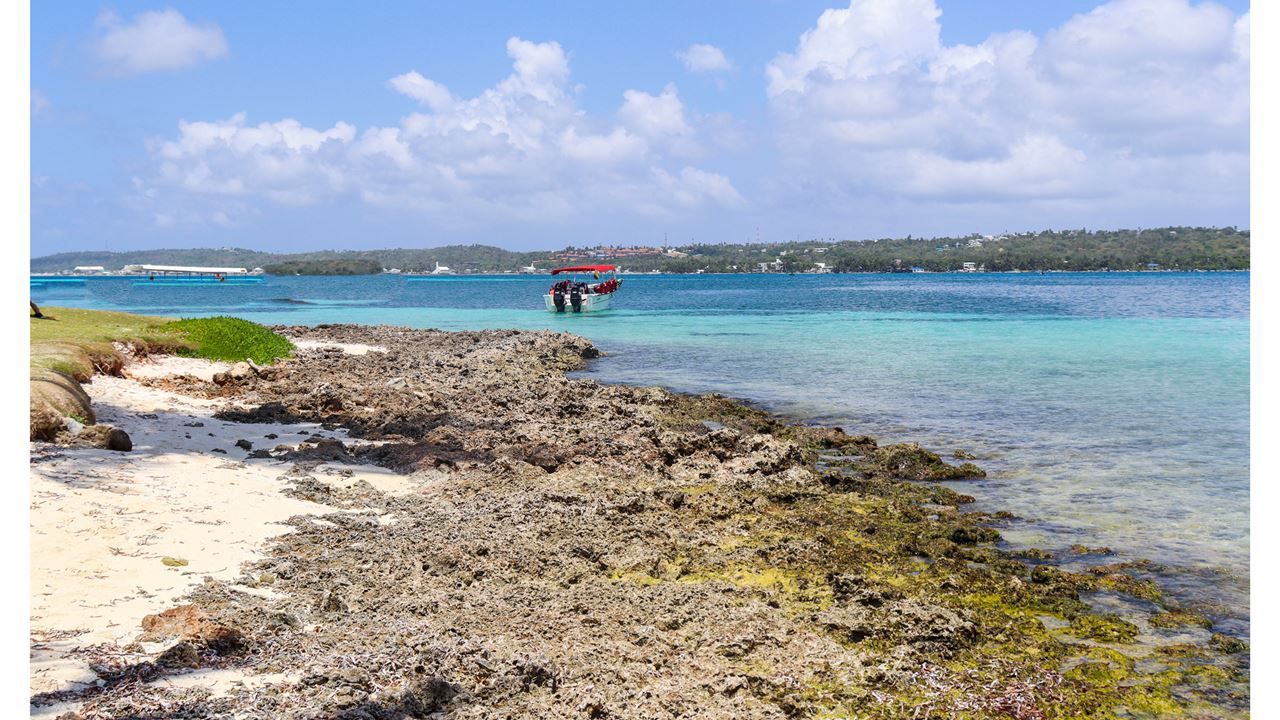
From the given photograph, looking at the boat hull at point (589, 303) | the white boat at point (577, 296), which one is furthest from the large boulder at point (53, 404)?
the boat hull at point (589, 303)

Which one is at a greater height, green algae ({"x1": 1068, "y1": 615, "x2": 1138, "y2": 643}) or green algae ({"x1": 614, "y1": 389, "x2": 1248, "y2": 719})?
green algae ({"x1": 614, "y1": 389, "x2": 1248, "y2": 719})

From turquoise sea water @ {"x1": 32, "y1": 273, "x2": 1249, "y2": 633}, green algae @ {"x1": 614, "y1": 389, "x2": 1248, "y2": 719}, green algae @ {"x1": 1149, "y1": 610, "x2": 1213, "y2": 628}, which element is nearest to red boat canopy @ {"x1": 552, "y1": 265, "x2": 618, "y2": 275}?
turquoise sea water @ {"x1": 32, "y1": 273, "x2": 1249, "y2": 633}

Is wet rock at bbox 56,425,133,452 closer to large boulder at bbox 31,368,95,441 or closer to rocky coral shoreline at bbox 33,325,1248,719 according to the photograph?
large boulder at bbox 31,368,95,441

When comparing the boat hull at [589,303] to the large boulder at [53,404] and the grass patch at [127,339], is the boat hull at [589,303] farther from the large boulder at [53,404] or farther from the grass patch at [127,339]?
the large boulder at [53,404]

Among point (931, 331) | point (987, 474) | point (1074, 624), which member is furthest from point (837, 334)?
point (1074, 624)

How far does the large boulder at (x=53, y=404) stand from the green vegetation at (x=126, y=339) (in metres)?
1.62

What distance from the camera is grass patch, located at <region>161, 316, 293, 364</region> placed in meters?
24.1

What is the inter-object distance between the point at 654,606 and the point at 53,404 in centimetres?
828

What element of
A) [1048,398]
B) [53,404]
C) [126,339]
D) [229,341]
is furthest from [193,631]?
[229,341]

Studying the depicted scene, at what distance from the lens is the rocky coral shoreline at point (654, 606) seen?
5793 mm

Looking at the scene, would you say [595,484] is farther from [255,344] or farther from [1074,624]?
[255,344]

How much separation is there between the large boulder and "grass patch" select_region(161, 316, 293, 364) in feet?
37.7

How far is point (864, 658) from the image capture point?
6.66 metres

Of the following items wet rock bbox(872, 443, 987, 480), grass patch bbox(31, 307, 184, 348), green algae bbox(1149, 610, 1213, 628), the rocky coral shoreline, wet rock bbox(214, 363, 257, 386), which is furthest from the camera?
wet rock bbox(214, 363, 257, 386)
